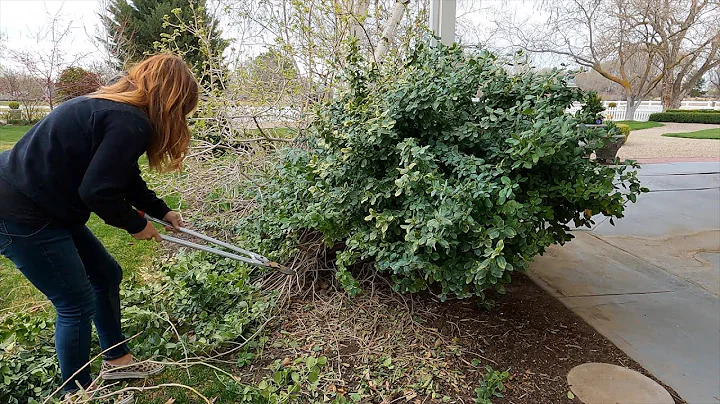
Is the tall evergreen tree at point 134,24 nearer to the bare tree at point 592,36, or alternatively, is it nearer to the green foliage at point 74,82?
the green foliage at point 74,82

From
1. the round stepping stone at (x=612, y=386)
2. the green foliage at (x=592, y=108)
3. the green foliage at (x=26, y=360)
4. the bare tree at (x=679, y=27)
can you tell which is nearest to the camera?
the green foliage at (x=26, y=360)

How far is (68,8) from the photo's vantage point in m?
8.98

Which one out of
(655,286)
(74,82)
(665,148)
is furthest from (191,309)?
(665,148)

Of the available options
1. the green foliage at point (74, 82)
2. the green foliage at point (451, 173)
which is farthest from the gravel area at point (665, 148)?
the green foliage at point (74, 82)

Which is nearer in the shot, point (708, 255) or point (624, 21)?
point (708, 255)

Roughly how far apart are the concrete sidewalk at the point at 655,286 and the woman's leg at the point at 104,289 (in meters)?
2.66

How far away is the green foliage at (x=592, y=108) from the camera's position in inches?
93.5

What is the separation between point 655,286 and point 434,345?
2.03m

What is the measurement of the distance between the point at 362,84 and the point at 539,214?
4.19 ft

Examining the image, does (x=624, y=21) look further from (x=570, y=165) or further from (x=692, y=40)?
(x=570, y=165)

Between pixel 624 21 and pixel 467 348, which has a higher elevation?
pixel 624 21

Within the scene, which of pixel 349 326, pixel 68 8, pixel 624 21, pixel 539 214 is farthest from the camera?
pixel 624 21

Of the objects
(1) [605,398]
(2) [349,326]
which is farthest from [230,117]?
(1) [605,398]

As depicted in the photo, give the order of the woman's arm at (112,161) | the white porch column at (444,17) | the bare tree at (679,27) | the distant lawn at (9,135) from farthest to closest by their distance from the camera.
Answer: the bare tree at (679,27)
the distant lawn at (9,135)
the white porch column at (444,17)
the woman's arm at (112,161)
